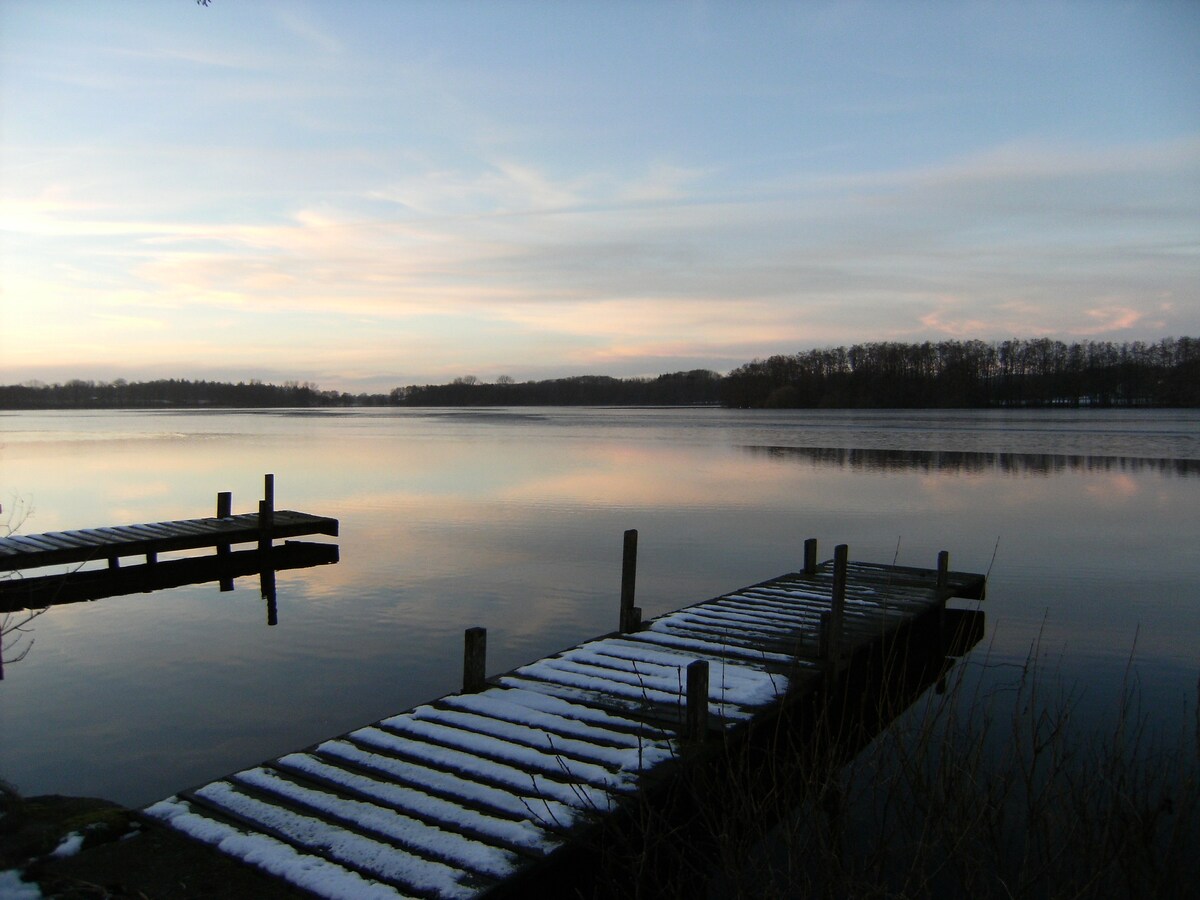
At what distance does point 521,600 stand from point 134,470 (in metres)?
24.7

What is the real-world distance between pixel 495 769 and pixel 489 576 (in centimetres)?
891

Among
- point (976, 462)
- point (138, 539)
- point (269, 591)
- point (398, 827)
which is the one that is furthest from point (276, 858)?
point (976, 462)

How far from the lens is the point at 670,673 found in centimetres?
757

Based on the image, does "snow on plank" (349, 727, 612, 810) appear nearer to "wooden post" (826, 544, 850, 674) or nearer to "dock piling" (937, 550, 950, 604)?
"wooden post" (826, 544, 850, 674)

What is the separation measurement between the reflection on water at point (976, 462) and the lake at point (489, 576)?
0.35m

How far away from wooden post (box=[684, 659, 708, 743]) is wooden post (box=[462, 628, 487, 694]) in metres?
1.90

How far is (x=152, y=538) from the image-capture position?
1455cm

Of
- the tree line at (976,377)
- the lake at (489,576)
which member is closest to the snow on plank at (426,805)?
the lake at (489,576)

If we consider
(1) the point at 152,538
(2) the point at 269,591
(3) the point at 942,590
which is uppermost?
(1) the point at 152,538

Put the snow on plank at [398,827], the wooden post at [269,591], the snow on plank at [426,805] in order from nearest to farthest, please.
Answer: the snow on plank at [398,827] → the snow on plank at [426,805] → the wooden post at [269,591]

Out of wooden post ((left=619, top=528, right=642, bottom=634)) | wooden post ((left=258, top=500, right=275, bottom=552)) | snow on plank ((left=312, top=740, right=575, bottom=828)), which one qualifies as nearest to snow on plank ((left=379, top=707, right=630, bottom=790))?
snow on plank ((left=312, top=740, right=575, bottom=828))

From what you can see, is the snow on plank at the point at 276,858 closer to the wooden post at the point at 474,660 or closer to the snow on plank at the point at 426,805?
the snow on plank at the point at 426,805

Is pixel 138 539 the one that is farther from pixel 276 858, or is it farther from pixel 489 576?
pixel 276 858

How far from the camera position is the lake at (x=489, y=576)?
26.8 ft
